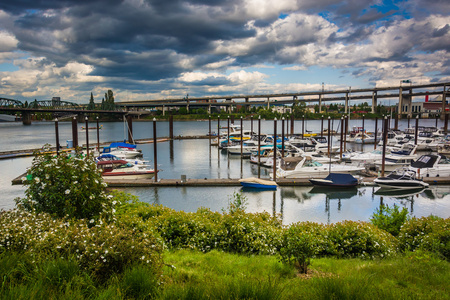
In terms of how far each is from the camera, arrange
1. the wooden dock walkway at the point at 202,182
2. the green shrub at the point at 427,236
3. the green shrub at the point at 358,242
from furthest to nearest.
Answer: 1. the wooden dock walkway at the point at 202,182
2. the green shrub at the point at 358,242
3. the green shrub at the point at 427,236

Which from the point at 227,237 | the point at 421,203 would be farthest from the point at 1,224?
the point at 421,203

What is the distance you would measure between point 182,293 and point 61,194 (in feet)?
14.8

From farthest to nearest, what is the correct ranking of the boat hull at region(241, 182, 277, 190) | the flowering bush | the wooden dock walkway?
the wooden dock walkway < the boat hull at region(241, 182, 277, 190) < the flowering bush

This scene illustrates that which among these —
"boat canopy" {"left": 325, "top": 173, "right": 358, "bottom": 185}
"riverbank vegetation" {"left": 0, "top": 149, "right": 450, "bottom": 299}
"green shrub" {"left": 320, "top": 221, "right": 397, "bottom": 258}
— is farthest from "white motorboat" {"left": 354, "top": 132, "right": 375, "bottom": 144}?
"riverbank vegetation" {"left": 0, "top": 149, "right": 450, "bottom": 299}

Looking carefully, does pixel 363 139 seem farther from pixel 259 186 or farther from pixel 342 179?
pixel 259 186

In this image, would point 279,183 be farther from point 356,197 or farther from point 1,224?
point 1,224

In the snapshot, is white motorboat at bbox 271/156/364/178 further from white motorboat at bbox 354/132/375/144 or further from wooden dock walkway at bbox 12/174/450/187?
white motorboat at bbox 354/132/375/144

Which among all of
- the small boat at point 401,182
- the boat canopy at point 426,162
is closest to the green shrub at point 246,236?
the small boat at point 401,182

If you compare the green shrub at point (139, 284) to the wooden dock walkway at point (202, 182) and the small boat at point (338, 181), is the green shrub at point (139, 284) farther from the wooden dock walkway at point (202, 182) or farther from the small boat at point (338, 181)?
the small boat at point (338, 181)

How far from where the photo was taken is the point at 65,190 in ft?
24.4

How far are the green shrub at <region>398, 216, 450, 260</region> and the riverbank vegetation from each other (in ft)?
0.10

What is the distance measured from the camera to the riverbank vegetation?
15.4 feet

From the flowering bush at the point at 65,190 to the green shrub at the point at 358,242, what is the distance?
6507 mm

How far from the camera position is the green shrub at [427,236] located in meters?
7.96
